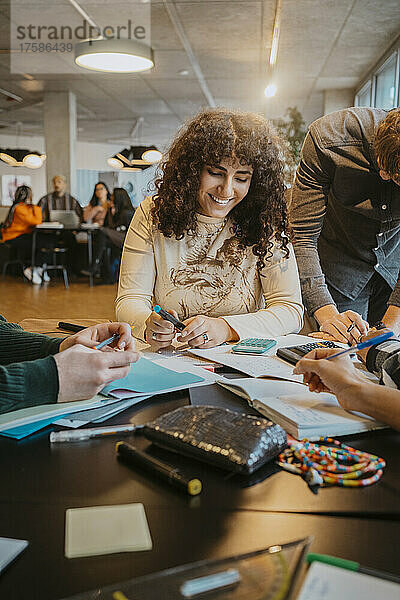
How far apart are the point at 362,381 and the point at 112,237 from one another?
8.02 metres

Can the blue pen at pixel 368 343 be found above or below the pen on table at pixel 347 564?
above

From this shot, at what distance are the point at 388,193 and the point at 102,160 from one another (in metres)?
15.5

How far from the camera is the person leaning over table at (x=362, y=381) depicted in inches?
35.8

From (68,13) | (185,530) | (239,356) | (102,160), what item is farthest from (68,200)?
(185,530)

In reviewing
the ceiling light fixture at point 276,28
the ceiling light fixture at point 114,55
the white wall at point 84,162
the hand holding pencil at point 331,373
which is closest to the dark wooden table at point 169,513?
the hand holding pencil at point 331,373

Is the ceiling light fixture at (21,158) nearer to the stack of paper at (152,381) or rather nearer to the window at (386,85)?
the window at (386,85)

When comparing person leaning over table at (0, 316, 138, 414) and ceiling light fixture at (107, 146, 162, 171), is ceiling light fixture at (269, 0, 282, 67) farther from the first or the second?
ceiling light fixture at (107, 146, 162, 171)

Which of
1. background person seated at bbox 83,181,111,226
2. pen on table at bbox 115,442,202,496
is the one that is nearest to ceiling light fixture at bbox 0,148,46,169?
background person seated at bbox 83,181,111,226

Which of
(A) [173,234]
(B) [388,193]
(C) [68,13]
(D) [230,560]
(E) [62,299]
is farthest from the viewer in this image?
(E) [62,299]

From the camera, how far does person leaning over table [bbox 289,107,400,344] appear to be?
1910mm

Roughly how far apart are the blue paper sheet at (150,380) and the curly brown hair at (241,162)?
2.19 feet

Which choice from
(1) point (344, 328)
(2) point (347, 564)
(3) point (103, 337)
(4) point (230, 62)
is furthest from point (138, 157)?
(2) point (347, 564)

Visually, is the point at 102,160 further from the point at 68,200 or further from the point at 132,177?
the point at 68,200

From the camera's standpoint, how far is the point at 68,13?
5.89 metres
